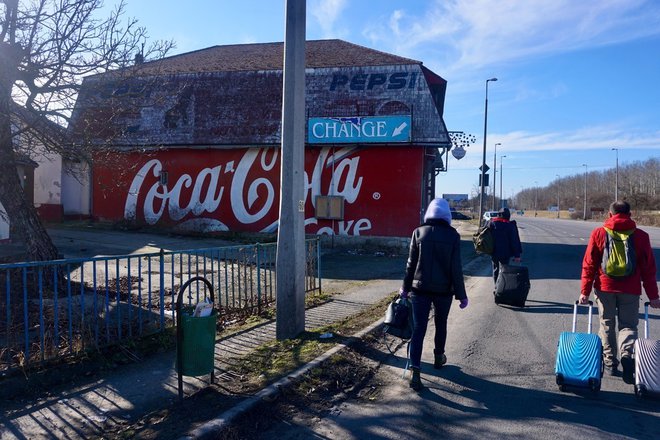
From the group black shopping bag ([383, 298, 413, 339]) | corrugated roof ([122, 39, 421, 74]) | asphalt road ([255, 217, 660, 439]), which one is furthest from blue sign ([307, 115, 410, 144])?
black shopping bag ([383, 298, 413, 339])

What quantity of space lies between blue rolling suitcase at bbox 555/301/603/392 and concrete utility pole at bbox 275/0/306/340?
336cm

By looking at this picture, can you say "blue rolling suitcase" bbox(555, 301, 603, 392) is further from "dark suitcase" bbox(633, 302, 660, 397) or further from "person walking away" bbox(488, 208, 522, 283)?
"person walking away" bbox(488, 208, 522, 283)

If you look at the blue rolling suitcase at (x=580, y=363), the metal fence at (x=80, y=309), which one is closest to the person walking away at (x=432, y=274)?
the blue rolling suitcase at (x=580, y=363)

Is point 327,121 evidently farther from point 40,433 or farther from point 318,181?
point 40,433

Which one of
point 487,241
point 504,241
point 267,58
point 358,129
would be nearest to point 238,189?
point 358,129

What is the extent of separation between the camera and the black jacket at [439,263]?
5.42 meters

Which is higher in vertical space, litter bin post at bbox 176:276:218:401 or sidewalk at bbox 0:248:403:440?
litter bin post at bbox 176:276:218:401

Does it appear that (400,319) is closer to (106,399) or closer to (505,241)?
(106,399)

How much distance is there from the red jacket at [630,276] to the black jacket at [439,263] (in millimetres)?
1520

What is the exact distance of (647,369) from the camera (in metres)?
4.98

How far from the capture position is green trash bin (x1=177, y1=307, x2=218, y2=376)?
16.2 ft

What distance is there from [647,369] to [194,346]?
4.35 metres

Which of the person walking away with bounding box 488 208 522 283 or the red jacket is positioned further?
the person walking away with bounding box 488 208 522 283

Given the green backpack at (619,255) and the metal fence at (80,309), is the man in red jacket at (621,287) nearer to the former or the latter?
the green backpack at (619,255)
